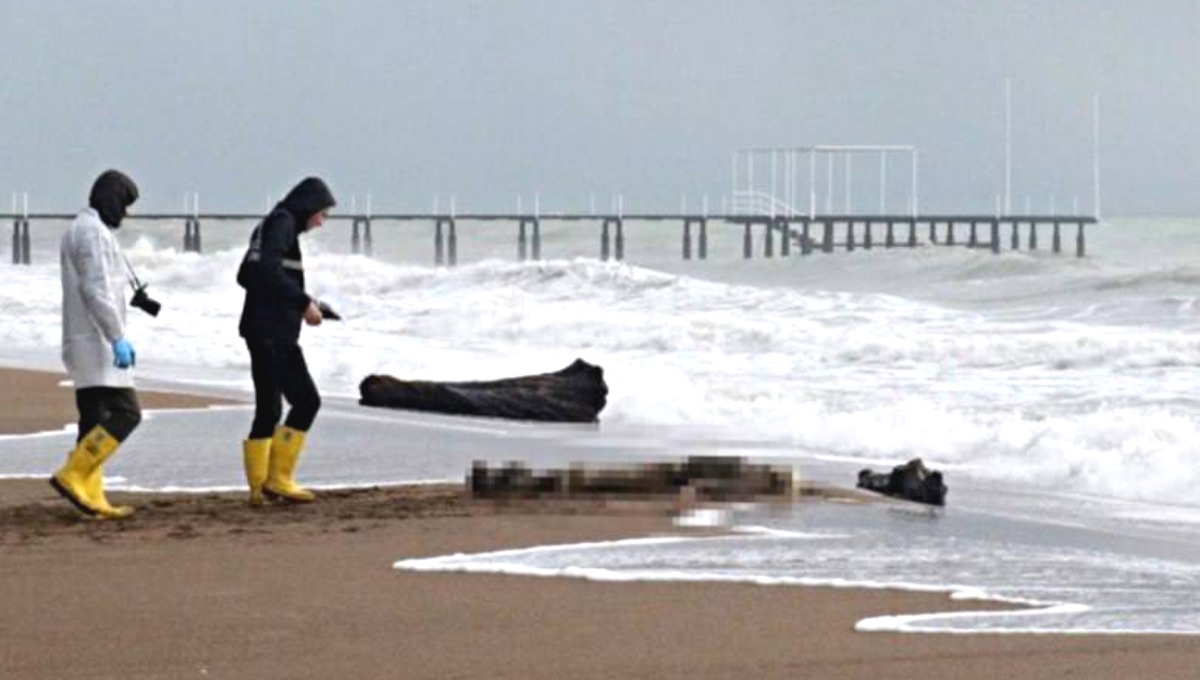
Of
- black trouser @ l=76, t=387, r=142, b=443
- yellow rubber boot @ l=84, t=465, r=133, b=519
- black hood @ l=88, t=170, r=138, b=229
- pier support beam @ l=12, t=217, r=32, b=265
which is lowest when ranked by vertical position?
yellow rubber boot @ l=84, t=465, r=133, b=519

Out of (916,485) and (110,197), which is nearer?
(110,197)

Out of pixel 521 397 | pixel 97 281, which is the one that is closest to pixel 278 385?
pixel 97 281

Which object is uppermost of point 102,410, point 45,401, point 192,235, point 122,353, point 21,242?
point 192,235

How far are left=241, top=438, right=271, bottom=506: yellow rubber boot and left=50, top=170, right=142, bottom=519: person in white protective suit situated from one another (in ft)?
1.99

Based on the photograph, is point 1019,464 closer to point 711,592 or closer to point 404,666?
point 711,592

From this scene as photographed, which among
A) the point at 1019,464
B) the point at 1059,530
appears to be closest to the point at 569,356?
the point at 1019,464

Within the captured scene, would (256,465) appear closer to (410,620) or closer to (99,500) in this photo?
(99,500)

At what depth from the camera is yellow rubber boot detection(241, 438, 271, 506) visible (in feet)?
28.2

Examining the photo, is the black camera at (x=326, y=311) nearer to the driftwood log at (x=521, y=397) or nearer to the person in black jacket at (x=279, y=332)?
the person in black jacket at (x=279, y=332)

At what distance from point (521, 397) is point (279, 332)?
4602 mm

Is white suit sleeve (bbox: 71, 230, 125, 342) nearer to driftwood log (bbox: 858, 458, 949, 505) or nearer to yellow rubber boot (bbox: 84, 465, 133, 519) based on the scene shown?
yellow rubber boot (bbox: 84, 465, 133, 519)

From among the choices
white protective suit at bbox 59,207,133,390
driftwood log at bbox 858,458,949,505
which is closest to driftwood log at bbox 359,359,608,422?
driftwood log at bbox 858,458,949,505

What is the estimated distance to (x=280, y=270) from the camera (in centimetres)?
853

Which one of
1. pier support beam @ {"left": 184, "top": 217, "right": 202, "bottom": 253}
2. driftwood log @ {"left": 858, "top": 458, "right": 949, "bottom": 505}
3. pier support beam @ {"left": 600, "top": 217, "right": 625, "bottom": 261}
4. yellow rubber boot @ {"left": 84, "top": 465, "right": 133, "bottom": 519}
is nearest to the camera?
yellow rubber boot @ {"left": 84, "top": 465, "right": 133, "bottom": 519}
